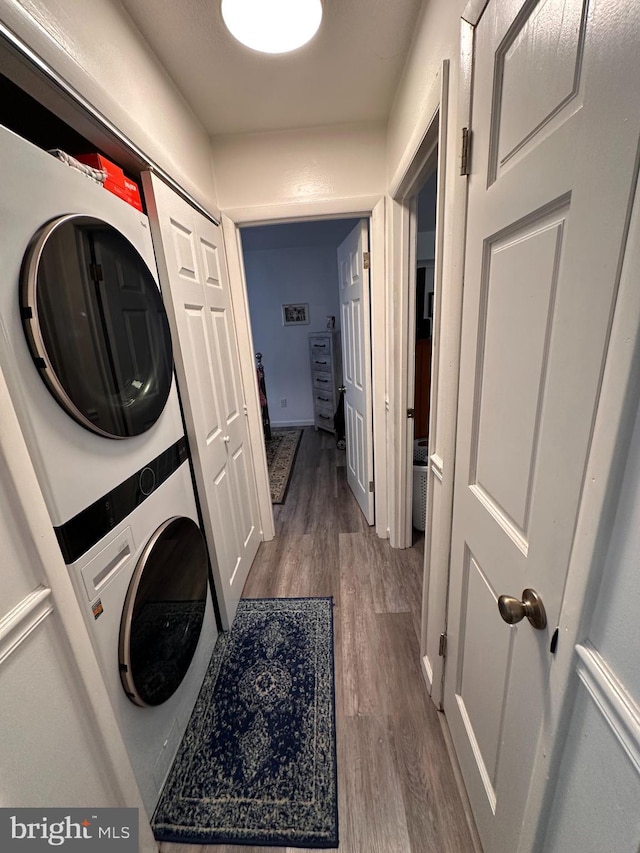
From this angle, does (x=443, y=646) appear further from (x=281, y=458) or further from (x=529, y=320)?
(x=281, y=458)

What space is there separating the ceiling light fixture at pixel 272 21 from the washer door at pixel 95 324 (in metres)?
0.74

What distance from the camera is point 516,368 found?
662 millimetres

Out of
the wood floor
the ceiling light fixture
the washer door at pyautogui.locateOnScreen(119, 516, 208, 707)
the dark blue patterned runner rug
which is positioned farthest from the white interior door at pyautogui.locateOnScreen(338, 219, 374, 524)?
the washer door at pyautogui.locateOnScreen(119, 516, 208, 707)

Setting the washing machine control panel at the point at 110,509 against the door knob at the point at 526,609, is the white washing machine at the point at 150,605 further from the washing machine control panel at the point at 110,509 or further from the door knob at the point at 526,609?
the door knob at the point at 526,609

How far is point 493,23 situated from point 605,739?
124 centimetres

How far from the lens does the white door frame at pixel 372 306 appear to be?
5.75 feet

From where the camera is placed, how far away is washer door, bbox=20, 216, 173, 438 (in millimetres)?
681

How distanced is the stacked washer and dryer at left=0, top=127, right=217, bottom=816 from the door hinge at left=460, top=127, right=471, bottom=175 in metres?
0.93

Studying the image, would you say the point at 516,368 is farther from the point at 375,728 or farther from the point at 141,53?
the point at 141,53

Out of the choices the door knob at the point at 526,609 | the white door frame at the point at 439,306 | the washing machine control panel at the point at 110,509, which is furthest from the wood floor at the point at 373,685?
the washing machine control panel at the point at 110,509

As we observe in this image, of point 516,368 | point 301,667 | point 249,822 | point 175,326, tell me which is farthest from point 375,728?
point 175,326

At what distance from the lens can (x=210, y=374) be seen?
1545 millimetres

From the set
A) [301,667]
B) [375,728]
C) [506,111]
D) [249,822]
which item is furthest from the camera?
[301,667]

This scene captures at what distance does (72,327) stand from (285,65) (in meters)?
1.35
